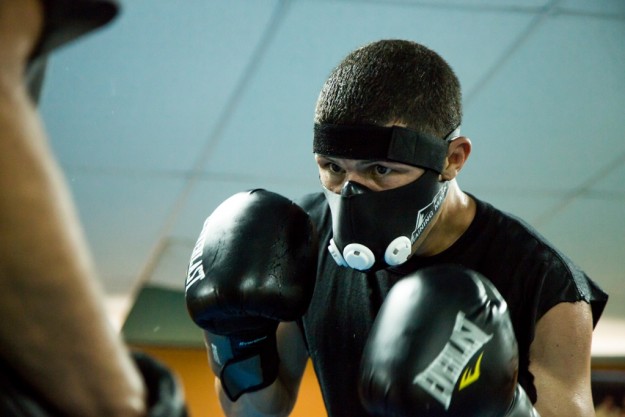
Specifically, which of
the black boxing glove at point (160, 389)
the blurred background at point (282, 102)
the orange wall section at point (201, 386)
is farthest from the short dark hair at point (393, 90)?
the orange wall section at point (201, 386)

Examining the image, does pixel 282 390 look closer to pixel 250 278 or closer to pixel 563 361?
pixel 250 278

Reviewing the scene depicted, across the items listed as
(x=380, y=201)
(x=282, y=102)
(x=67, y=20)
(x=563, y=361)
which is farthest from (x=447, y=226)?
(x=282, y=102)

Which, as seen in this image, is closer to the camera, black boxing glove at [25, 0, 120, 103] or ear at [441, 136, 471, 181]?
black boxing glove at [25, 0, 120, 103]

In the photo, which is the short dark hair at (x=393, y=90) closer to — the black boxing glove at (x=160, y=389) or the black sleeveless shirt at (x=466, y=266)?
the black sleeveless shirt at (x=466, y=266)

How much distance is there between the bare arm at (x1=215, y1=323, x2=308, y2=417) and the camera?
187 centimetres

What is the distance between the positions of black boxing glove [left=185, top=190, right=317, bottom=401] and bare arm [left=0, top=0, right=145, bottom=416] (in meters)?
0.80

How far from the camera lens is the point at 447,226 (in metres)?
1.74

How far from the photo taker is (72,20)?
2.14 feet

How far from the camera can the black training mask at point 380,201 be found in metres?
1.56

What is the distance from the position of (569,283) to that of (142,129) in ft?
5.95

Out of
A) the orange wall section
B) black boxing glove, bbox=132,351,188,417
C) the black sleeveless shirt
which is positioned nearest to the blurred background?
the black sleeveless shirt

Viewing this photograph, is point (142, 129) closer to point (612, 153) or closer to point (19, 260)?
point (612, 153)

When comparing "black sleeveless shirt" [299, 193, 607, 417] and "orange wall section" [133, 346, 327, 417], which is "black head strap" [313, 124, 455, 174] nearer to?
"black sleeveless shirt" [299, 193, 607, 417]

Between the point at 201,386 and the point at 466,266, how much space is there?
361cm
